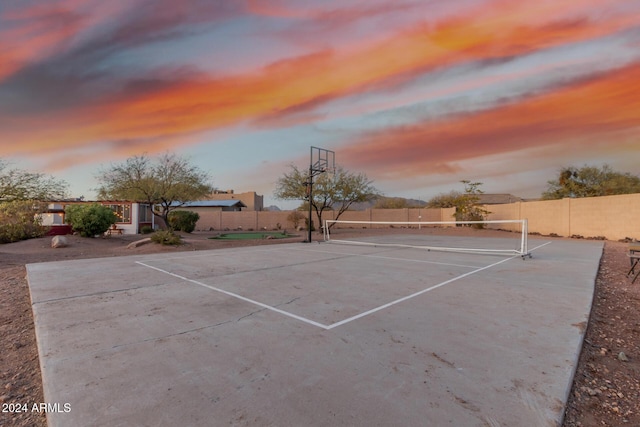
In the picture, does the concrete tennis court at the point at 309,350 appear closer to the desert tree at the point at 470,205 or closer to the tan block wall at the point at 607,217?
the tan block wall at the point at 607,217

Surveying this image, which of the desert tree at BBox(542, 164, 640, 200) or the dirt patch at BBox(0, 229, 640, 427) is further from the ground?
the desert tree at BBox(542, 164, 640, 200)

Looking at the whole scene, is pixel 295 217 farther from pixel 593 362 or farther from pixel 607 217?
pixel 593 362

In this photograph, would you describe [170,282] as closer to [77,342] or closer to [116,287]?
[116,287]

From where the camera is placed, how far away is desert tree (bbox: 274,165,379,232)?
77.0ft

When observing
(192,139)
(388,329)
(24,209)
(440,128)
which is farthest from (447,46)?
(24,209)

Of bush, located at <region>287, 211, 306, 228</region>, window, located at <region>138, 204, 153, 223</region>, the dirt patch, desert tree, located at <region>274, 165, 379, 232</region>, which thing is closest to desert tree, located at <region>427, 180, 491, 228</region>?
desert tree, located at <region>274, 165, 379, 232</region>

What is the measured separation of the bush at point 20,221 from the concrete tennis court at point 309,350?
11262 mm

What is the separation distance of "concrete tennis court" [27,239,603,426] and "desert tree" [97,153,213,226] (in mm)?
14250

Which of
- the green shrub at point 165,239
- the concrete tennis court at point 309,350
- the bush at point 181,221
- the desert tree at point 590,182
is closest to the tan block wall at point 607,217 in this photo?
the desert tree at point 590,182

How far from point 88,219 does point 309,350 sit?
1695cm

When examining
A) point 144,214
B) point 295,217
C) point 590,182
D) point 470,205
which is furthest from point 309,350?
point 590,182

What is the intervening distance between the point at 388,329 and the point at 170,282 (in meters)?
4.82

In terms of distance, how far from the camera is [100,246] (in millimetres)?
13859

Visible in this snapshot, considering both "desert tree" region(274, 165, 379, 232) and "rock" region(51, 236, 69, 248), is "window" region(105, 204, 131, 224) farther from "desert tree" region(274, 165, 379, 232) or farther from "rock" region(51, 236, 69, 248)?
"desert tree" region(274, 165, 379, 232)
